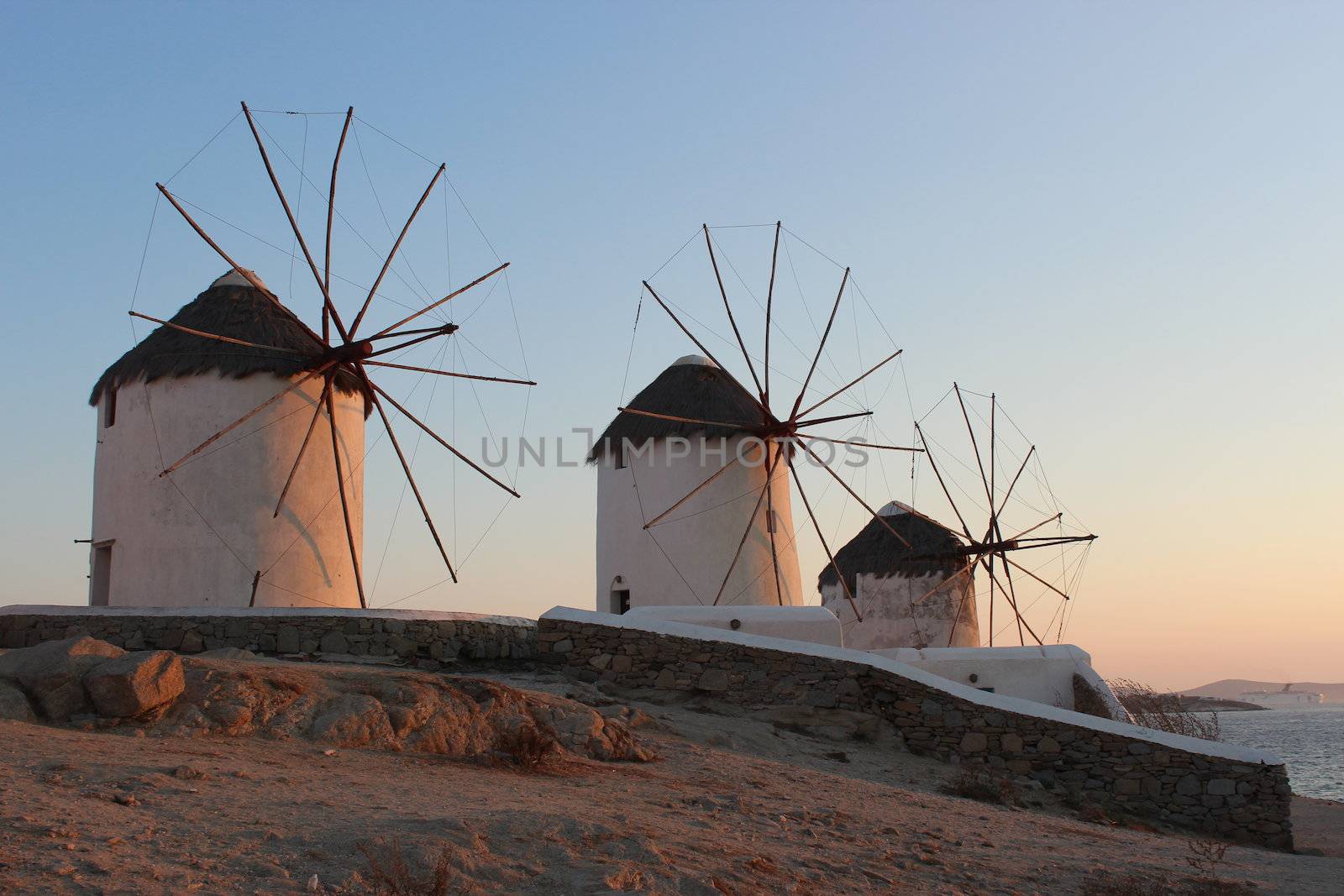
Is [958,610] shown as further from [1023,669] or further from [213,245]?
[213,245]

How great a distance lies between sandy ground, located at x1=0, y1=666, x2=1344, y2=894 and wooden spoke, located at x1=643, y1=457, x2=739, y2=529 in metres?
7.04

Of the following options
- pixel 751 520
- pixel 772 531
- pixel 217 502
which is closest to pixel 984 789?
pixel 751 520

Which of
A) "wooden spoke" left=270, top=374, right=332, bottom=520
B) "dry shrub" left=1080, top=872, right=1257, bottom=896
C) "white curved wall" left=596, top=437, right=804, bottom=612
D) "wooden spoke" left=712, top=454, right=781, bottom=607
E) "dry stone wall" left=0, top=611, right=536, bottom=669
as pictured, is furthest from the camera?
"white curved wall" left=596, top=437, right=804, bottom=612

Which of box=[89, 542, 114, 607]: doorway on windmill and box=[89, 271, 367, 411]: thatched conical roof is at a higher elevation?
box=[89, 271, 367, 411]: thatched conical roof

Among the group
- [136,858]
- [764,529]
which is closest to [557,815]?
[136,858]

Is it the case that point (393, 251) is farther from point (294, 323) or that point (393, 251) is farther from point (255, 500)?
point (255, 500)

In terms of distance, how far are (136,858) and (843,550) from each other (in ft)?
72.0

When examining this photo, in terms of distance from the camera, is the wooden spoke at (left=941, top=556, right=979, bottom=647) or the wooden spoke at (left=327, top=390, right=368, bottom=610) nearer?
the wooden spoke at (left=327, top=390, right=368, bottom=610)

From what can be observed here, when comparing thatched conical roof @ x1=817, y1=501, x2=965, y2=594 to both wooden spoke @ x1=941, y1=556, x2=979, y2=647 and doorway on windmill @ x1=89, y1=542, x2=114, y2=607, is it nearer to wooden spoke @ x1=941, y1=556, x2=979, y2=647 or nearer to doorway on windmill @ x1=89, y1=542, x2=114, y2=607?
wooden spoke @ x1=941, y1=556, x2=979, y2=647

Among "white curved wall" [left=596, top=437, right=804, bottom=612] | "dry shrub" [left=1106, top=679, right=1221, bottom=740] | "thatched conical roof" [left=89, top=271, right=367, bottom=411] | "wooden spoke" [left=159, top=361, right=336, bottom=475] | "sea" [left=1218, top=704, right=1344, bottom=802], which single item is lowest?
"sea" [left=1218, top=704, right=1344, bottom=802]

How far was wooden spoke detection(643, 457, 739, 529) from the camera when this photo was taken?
16812mm

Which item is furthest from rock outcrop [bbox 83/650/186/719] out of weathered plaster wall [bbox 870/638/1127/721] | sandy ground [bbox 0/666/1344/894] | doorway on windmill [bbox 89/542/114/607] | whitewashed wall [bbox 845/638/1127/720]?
whitewashed wall [bbox 845/638/1127/720]

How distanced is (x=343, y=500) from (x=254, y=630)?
235cm

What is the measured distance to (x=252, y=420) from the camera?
14070 millimetres
